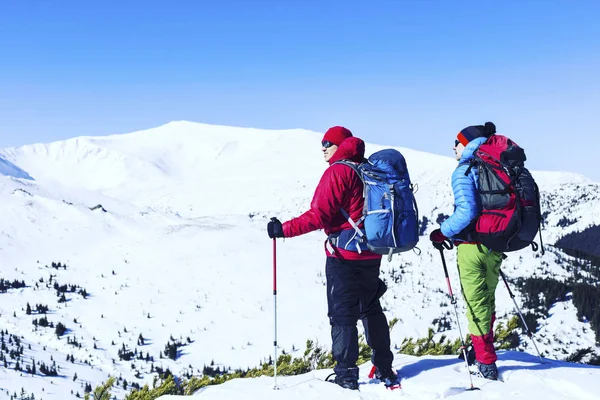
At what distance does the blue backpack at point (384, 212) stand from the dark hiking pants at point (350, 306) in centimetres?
25

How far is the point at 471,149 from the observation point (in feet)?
15.2

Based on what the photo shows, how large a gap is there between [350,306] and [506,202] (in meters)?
1.73

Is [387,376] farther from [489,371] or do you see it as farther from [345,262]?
[345,262]

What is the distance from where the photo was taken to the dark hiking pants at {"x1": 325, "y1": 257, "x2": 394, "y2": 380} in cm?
442

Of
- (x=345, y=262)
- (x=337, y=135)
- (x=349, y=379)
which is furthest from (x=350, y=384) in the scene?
(x=337, y=135)

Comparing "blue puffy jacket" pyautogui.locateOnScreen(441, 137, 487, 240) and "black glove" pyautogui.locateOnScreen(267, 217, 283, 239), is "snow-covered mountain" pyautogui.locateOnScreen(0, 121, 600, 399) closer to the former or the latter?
"black glove" pyautogui.locateOnScreen(267, 217, 283, 239)

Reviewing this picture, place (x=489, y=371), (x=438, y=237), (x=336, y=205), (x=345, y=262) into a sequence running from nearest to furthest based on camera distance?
(x=336, y=205)
(x=345, y=262)
(x=489, y=371)
(x=438, y=237)

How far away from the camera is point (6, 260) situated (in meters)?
20.9

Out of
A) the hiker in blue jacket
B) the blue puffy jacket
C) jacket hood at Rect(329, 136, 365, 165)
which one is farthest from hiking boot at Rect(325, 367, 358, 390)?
jacket hood at Rect(329, 136, 365, 165)

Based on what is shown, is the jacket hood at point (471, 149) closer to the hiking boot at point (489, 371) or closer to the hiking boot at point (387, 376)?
the hiking boot at point (489, 371)

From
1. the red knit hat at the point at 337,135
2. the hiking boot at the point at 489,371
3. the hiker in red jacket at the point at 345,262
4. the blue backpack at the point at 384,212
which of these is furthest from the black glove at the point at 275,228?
the hiking boot at the point at 489,371

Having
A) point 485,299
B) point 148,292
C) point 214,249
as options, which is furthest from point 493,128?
point 214,249

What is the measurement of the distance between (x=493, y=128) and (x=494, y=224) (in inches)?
39.8

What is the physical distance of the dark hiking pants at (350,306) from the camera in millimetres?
4422
